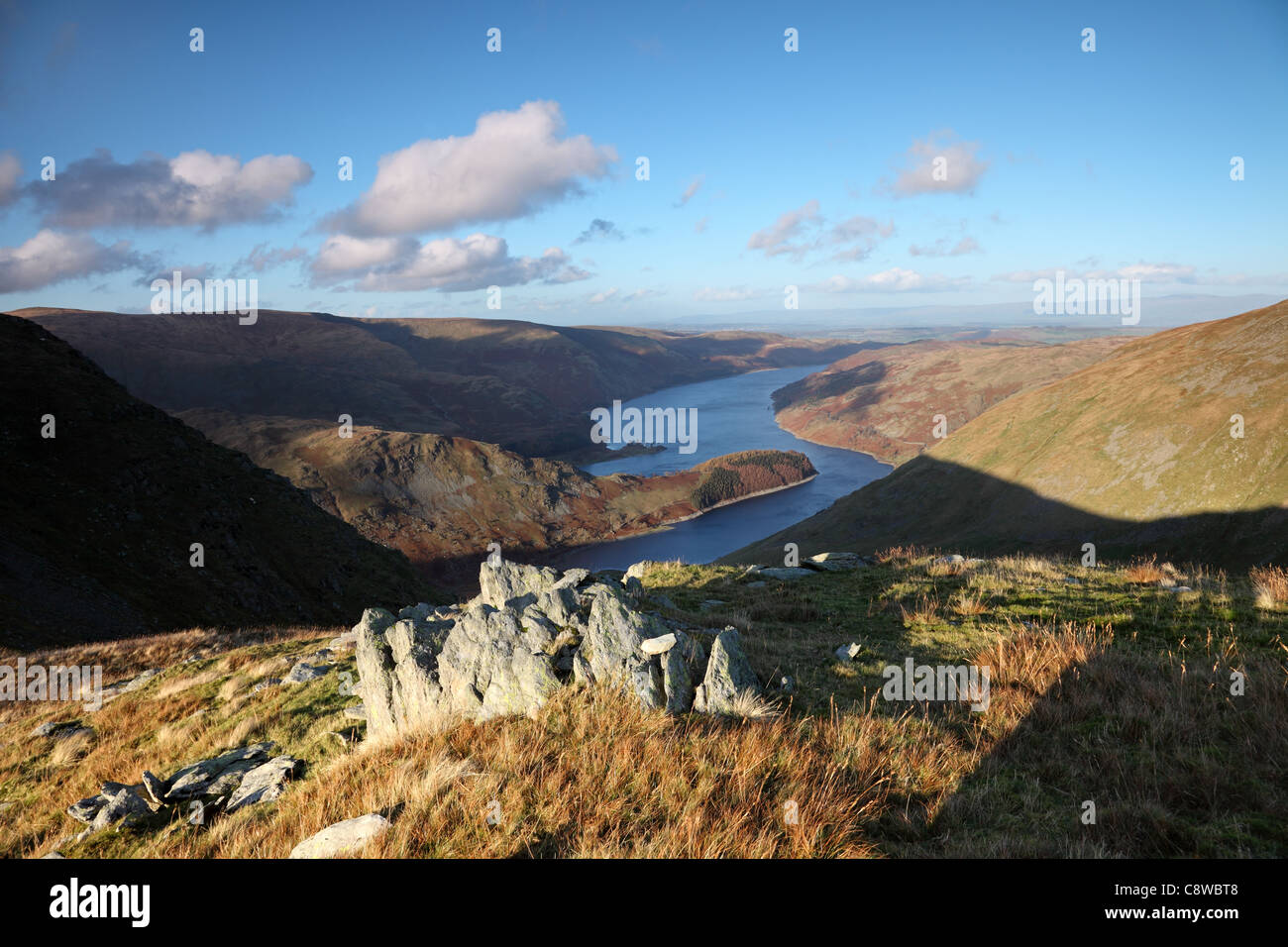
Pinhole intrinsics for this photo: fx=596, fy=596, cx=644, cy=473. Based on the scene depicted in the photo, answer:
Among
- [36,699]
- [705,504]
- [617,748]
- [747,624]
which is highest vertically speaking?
[617,748]

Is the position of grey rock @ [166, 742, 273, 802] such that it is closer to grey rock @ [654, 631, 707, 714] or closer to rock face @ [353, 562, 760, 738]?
rock face @ [353, 562, 760, 738]

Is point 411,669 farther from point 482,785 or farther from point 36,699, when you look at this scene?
point 36,699

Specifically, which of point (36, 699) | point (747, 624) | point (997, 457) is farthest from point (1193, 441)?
point (36, 699)

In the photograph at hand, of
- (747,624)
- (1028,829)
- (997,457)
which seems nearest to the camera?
(1028,829)

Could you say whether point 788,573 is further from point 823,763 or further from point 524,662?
point 823,763

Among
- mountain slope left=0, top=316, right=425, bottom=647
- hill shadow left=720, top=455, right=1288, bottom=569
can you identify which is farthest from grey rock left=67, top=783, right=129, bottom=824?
hill shadow left=720, top=455, right=1288, bottom=569

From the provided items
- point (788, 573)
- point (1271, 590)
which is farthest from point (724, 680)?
point (1271, 590)
